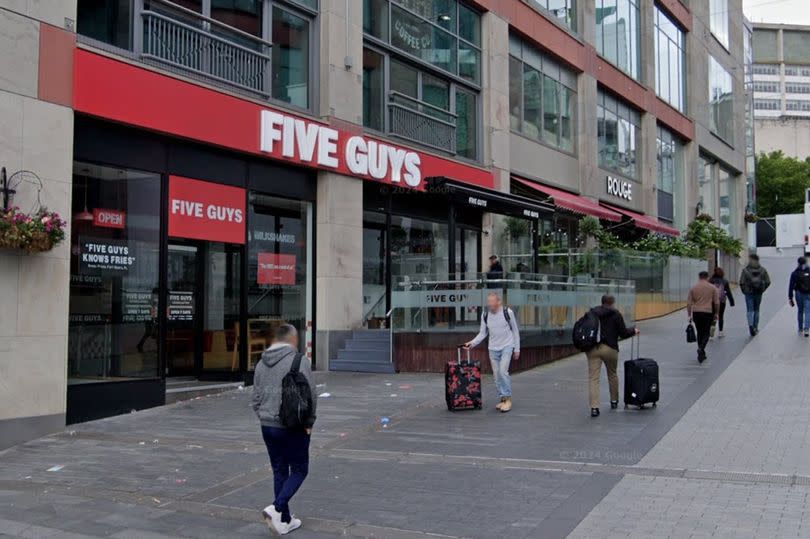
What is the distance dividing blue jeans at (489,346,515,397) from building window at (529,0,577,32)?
16.5m

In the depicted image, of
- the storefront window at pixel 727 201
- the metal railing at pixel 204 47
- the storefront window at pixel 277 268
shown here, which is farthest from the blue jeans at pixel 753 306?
the storefront window at pixel 727 201

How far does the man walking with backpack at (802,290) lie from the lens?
17062mm

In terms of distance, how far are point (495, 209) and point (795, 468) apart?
1176 cm

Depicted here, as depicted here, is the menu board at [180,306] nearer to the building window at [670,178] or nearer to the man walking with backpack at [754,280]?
the man walking with backpack at [754,280]

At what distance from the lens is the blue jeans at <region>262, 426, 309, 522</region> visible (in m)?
6.22

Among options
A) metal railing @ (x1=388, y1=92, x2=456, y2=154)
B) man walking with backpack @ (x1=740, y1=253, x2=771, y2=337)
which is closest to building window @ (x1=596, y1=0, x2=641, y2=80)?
metal railing @ (x1=388, y1=92, x2=456, y2=154)

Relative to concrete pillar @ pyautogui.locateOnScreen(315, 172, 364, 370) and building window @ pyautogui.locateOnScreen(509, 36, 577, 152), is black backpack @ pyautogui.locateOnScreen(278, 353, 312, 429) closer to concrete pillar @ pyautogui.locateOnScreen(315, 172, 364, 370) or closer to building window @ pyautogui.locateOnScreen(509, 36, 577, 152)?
concrete pillar @ pyautogui.locateOnScreen(315, 172, 364, 370)

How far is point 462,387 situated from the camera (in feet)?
37.5

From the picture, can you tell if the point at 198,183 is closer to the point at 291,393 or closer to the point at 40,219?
the point at 40,219

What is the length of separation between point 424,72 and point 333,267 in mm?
6478

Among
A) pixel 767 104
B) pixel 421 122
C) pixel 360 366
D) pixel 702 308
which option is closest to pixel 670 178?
pixel 421 122

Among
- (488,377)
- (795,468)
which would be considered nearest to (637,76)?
(488,377)

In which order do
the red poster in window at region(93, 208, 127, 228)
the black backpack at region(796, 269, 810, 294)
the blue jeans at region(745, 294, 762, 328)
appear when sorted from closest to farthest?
the red poster in window at region(93, 208, 127, 228) < the black backpack at region(796, 269, 810, 294) < the blue jeans at region(745, 294, 762, 328)

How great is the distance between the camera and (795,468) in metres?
7.70
